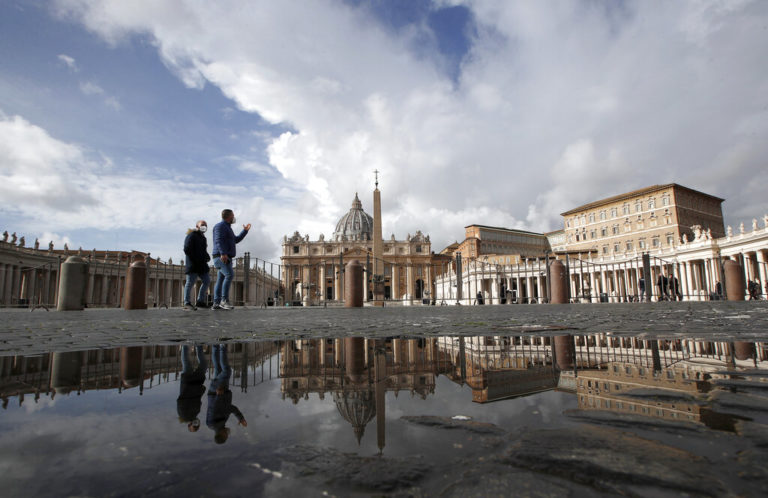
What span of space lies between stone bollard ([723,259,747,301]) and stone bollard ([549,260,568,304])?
270 inches

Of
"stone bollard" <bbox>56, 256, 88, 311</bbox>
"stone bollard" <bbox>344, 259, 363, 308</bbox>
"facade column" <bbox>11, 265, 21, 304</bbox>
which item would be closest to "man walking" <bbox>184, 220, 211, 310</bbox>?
"stone bollard" <bbox>56, 256, 88, 311</bbox>

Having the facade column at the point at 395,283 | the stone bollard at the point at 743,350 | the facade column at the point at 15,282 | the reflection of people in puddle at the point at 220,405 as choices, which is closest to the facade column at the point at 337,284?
the stone bollard at the point at 743,350

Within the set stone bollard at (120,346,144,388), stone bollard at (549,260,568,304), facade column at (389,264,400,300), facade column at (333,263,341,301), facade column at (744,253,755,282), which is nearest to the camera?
stone bollard at (120,346,144,388)

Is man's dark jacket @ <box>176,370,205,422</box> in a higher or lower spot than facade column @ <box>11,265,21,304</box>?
lower

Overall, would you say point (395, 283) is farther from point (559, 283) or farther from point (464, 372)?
point (464, 372)

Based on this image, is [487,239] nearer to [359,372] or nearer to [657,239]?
[657,239]

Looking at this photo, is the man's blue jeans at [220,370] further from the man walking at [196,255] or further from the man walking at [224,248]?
the man walking at [196,255]

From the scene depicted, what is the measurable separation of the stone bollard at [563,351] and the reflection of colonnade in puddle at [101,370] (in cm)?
154

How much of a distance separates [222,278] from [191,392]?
8519mm

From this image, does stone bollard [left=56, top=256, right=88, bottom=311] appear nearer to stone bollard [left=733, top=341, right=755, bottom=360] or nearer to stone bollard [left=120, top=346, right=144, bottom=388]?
stone bollard [left=120, top=346, right=144, bottom=388]

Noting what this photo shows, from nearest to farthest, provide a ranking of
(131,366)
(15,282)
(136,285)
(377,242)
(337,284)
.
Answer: (131,366) < (136,285) < (377,242) < (15,282) < (337,284)

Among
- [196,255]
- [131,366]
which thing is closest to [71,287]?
[196,255]

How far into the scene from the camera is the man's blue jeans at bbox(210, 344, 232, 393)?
1.77 meters

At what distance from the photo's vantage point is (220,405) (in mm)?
1436
